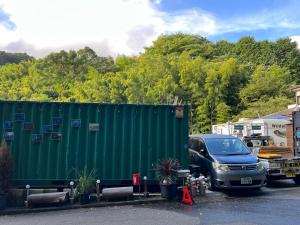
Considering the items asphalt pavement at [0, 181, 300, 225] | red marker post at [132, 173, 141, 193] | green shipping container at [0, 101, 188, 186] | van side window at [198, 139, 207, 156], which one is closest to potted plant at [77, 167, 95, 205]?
asphalt pavement at [0, 181, 300, 225]

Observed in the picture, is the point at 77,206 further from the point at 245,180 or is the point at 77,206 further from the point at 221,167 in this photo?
the point at 245,180

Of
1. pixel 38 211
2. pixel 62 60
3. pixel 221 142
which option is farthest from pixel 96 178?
pixel 62 60

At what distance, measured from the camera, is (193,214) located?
27.0 ft

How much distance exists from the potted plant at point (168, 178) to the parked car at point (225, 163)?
1.47 m

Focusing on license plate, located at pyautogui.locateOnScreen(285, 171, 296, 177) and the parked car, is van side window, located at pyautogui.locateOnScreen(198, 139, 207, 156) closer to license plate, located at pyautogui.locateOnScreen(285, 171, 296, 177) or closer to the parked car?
the parked car

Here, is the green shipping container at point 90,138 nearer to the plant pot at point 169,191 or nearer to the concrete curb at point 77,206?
the plant pot at point 169,191

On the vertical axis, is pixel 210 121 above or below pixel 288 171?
above

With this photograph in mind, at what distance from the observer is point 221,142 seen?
1203 cm

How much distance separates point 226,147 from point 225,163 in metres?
1.31

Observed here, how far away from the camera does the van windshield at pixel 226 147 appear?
11.6 metres

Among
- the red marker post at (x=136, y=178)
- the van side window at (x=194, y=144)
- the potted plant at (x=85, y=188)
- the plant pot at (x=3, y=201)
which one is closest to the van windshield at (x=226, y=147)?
the van side window at (x=194, y=144)

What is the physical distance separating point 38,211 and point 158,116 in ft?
13.2

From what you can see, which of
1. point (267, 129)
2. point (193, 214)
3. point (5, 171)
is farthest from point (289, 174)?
point (267, 129)

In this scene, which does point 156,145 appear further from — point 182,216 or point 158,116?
point 182,216
